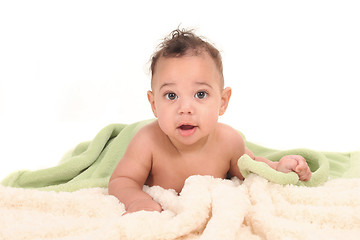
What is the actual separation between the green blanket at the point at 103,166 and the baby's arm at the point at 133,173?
120mm

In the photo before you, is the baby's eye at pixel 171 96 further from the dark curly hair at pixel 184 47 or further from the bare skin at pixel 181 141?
the dark curly hair at pixel 184 47

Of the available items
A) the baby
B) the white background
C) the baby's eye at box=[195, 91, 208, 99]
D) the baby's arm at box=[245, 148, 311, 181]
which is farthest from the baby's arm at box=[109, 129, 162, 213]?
the white background

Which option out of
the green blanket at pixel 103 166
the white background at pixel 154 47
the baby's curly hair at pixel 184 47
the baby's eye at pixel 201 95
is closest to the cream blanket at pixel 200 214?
the green blanket at pixel 103 166

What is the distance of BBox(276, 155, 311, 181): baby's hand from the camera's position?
1.26 meters

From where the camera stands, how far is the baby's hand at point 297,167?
1.26m

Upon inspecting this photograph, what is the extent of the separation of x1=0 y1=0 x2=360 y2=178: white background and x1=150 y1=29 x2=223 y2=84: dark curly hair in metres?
0.89

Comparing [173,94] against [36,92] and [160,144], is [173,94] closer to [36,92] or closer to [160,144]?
[160,144]

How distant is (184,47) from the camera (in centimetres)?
127

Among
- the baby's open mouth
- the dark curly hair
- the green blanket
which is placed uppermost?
the dark curly hair

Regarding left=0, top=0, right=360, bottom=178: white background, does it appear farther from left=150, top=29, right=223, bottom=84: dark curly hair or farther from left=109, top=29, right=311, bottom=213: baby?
left=150, top=29, right=223, bottom=84: dark curly hair

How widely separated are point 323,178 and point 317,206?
0.26 metres

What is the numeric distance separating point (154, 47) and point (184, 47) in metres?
1.11

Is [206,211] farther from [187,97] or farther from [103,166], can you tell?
[103,166]

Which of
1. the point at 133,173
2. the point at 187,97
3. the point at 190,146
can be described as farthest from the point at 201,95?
the point at 133,173
